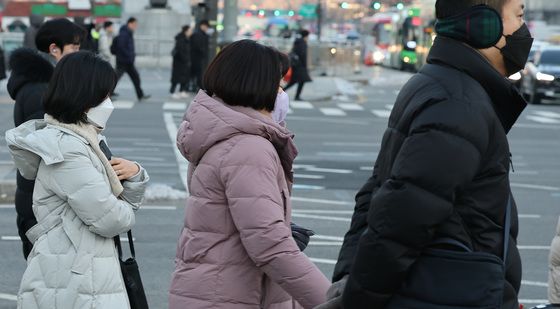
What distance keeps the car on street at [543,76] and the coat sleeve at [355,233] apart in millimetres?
29652

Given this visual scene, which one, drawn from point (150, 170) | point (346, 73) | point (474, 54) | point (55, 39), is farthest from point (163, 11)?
point (474, 54)

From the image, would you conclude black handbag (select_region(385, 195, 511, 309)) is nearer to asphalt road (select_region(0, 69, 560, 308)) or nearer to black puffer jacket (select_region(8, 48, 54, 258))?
black puffer jacket (select_region(8, 48, 54, 258))

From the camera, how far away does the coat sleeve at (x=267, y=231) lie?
176 inches

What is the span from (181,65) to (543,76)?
9.15 meters

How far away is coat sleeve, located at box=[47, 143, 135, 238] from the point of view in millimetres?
5113

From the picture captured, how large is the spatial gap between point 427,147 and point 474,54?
39 cm

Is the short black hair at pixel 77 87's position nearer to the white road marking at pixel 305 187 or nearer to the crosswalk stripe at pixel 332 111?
the white road marking at pixel 305 187

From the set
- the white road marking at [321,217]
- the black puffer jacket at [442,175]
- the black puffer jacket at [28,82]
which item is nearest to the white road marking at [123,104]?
the white road marking at [321,217]

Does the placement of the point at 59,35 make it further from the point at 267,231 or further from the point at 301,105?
the point at 301,105

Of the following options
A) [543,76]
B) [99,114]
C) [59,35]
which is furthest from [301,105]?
[99,114]

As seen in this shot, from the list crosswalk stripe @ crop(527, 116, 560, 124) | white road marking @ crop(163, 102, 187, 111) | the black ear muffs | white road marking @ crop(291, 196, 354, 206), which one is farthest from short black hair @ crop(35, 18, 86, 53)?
crosswalk stripe @ crop(527, 116, 560, 124)

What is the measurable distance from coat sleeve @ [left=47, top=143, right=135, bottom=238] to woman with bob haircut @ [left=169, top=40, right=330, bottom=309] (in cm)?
49

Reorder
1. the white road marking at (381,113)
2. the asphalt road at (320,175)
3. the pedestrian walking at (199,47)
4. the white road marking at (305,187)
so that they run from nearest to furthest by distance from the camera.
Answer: the asphalt road at (320,175)
the white road marking at (305,187)
the white road marking at (381,113)
the pedestrian walking at (199,47)

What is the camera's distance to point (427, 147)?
363 cm
